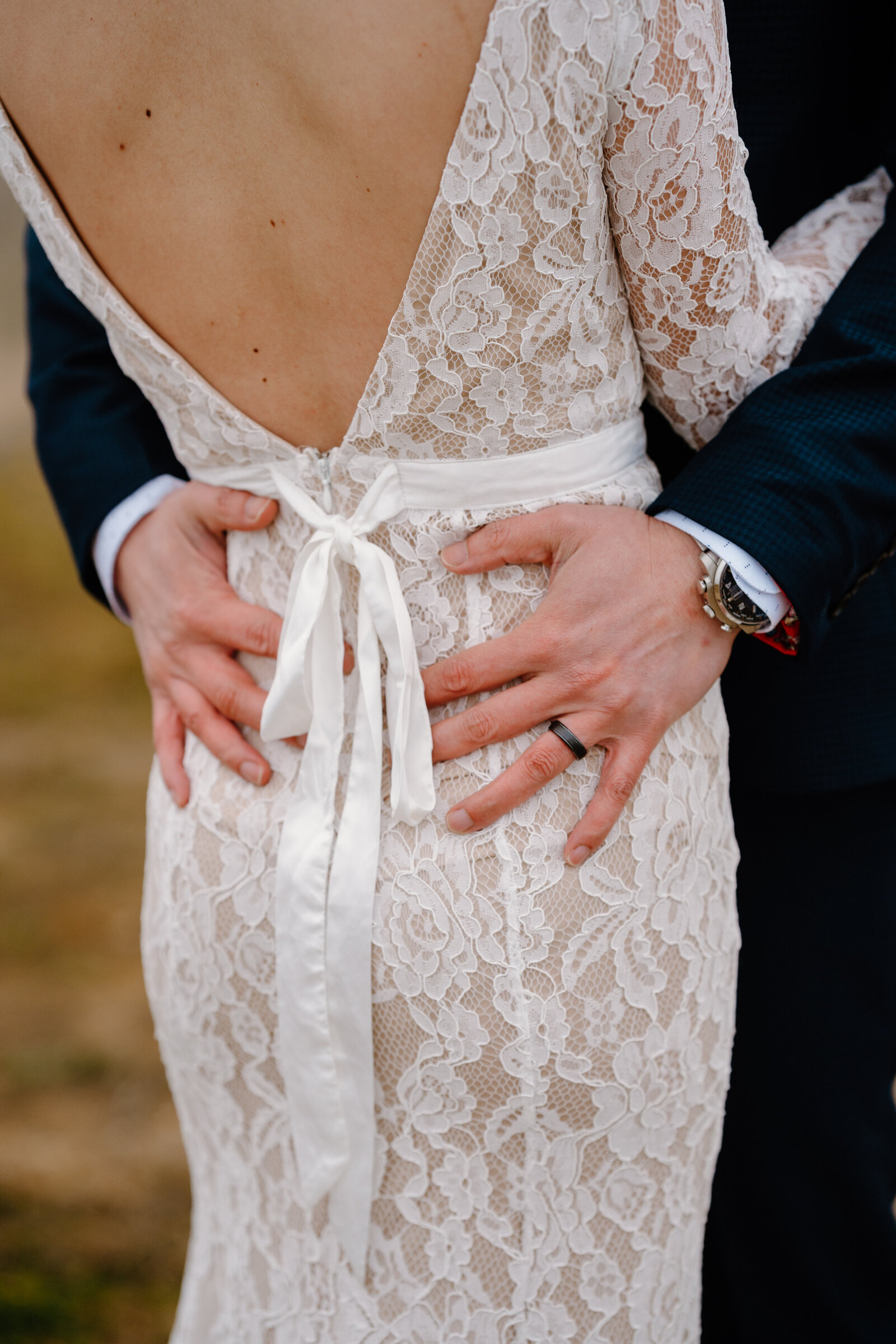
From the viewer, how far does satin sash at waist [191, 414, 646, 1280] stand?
1044 mm

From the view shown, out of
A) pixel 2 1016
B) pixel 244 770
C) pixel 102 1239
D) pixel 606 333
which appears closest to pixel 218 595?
pixel 244 770

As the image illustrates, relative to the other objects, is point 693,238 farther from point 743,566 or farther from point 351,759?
point 351,759

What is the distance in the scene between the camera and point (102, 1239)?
261cm

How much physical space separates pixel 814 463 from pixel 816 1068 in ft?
2.85

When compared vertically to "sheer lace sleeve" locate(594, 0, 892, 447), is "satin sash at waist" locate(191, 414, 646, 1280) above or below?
below

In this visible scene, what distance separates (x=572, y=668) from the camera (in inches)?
41.3

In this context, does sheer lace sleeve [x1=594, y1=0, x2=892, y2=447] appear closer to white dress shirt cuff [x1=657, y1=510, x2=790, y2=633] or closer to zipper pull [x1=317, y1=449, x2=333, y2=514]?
white dress shirt cuff [x1=657, y1=510, x2=790, y2=633]

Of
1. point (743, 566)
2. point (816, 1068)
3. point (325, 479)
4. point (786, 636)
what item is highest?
point (325, 479)

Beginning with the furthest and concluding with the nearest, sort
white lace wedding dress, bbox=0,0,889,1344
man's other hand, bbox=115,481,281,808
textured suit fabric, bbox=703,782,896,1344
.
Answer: textured suit fabric, bbox=703,782,896,1344 → man's other hand, bbox=115,481,281,808 → white lace wedding dress, bbox=0,0,889,1344

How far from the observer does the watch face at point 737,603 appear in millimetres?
1084

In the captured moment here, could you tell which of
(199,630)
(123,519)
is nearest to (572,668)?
(199,630)

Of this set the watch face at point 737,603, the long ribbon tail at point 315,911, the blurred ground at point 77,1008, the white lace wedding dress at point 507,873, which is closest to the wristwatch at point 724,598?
the watch face at point 737,603

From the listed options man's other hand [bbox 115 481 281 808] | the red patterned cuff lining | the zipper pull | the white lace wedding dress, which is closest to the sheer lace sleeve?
the white lace wedding dress

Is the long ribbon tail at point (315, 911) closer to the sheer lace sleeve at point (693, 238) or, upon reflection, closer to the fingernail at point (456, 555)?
the fingernail at point (456, 555)
